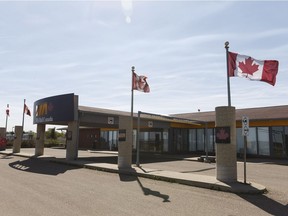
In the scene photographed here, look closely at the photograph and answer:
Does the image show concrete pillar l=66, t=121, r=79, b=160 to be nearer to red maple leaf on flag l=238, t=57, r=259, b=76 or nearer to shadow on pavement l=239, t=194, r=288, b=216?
red maple leaf on flag l=238, t=57, r=259, b=76

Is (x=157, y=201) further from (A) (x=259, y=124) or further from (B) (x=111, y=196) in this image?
(A) (x=259, y=124)

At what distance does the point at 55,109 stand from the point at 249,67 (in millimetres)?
16767

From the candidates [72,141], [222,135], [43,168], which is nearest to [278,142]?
[222,135]

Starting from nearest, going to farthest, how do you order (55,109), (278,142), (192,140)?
1. (55,109)
2. (278,142)
3. (192,140)

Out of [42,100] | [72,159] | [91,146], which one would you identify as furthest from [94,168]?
[91,146]

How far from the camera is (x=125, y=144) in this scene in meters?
18.0

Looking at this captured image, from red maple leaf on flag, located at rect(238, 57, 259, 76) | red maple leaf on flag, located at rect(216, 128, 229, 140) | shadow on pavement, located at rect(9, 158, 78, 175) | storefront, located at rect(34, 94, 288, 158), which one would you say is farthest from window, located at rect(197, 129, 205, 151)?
red maple leaf on flag, located at rect(238, 57, 259, 76)

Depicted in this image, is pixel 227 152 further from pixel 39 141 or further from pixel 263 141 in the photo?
pixel 39 141

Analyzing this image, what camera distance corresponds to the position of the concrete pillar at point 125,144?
17.7m

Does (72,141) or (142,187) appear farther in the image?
(72,141)

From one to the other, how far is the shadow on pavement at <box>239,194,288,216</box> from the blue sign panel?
1618cm

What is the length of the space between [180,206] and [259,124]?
22.6 metres

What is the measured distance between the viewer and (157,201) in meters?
8.98

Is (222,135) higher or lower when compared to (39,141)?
higher
